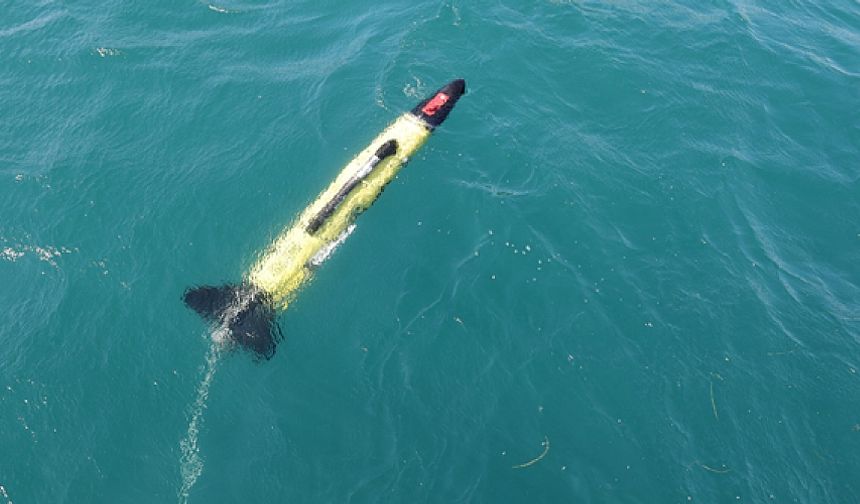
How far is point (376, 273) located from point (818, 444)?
2318 cm

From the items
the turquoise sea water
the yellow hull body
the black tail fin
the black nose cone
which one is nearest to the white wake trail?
the turquoise sea water

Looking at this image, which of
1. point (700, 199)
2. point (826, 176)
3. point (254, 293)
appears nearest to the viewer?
point (254, 293)

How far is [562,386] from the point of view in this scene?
2892 cm

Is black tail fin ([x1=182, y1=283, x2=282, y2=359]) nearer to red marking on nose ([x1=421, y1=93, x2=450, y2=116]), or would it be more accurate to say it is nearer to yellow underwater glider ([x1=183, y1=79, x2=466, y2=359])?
yellow underwater glider ([x1=183, y1=79, x2=466, y2=359])

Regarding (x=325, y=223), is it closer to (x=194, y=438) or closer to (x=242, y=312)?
(x=242, y=312)

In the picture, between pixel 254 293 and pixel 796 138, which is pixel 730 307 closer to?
pixel 796 138

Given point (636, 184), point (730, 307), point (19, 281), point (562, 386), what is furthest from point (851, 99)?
point (19, 281)

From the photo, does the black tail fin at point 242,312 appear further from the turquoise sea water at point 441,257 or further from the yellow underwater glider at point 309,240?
the turquoise sea water at point 441,257

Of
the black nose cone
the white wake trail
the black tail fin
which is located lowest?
the white wake trail

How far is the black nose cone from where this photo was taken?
130 feet

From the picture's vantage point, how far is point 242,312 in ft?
101

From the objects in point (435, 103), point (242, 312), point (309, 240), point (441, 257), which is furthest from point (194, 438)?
point (435, 103)

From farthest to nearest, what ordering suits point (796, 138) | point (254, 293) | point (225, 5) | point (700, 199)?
point (225, 5) < point (796, 138) < point (700, 199) < point (254, 293)

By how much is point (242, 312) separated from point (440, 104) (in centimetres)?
1907
